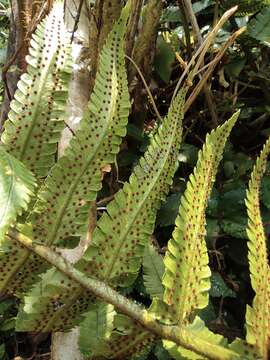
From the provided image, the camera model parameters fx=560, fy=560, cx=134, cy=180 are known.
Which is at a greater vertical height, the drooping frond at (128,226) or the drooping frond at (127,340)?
the drooping frond at (128,226)

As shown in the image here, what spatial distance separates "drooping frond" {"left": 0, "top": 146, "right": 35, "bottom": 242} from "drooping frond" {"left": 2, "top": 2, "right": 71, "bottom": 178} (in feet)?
0.42

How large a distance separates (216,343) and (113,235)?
35cm

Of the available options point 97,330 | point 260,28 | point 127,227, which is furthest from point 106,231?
point 260,28

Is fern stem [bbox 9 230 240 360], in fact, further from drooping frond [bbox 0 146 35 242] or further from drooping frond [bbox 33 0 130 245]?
drooping frond [bbox 0 146 35 242]

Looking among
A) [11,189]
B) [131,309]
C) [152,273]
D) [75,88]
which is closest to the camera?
[11,189]

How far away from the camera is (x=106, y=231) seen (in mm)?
A: 1354

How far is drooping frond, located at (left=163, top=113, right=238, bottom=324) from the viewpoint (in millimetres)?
→ 1293

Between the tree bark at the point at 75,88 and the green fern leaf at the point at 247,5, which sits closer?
the tree bark at the point at 75,88

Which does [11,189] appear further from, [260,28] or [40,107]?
[260,28]

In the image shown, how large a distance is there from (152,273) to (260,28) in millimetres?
1251

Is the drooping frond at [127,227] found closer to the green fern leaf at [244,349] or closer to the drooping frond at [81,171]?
the drooping frond at [81,171]

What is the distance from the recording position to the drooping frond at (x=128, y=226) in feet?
4.45

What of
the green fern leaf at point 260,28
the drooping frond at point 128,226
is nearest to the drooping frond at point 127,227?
the drooping frond at point 128,226

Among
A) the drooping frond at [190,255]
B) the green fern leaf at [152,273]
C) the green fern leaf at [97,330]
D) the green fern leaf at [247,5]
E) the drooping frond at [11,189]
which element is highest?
the green fern leaf at [247,5]
